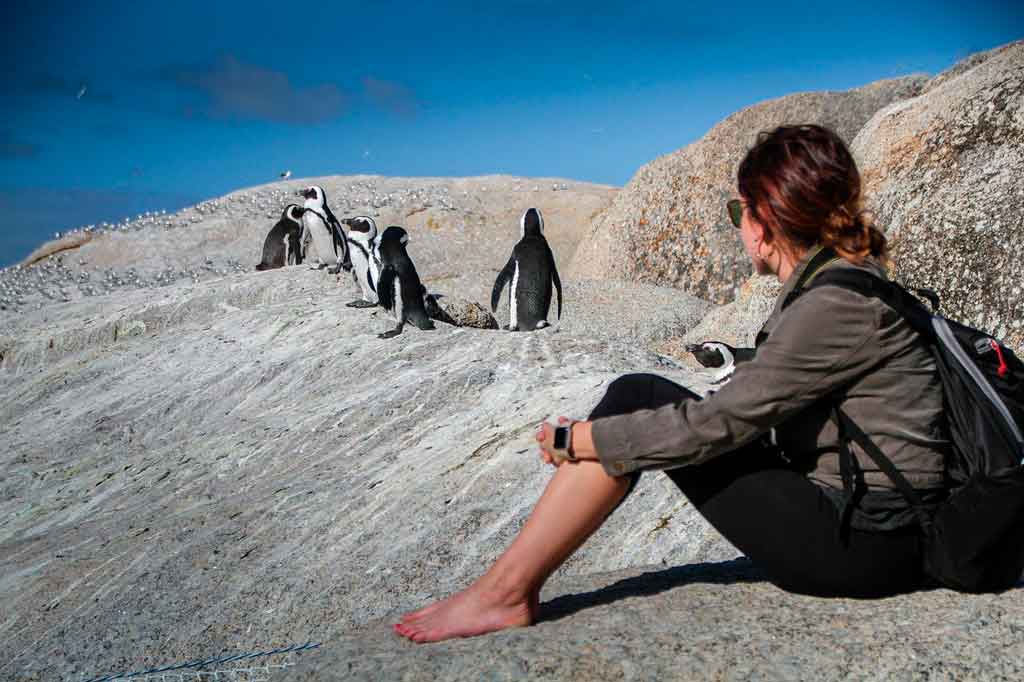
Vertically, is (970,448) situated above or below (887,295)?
below

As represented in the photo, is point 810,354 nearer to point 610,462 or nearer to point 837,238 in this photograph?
point 837,238

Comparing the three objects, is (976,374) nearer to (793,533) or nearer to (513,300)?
(793,533)

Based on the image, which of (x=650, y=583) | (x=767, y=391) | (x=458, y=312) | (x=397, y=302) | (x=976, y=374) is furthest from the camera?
(x=458, y=312)

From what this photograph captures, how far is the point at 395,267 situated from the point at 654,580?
5120 mm

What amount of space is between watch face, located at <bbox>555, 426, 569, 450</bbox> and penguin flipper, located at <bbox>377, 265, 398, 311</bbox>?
17.2ft

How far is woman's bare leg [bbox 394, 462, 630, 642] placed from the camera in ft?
7.77

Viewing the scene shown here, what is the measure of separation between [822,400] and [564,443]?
0.64 m

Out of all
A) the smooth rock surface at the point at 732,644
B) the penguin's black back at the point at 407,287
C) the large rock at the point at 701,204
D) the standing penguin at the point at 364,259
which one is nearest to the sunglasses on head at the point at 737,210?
the smooth rock surface at the point at 732,644

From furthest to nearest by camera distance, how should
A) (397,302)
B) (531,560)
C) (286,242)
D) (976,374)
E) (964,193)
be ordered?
(286,242) < (397,302) < (964,193) < (531,560) < (976,374)

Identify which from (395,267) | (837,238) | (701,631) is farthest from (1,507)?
(837,238)

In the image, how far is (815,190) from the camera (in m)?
2.30

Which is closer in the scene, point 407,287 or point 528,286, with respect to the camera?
point 407,287

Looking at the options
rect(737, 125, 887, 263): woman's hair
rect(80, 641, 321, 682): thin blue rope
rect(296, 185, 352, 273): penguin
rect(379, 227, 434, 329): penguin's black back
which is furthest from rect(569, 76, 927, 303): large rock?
rect(737, 125, 887, 263): woman's hair

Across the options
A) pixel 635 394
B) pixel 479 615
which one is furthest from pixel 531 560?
pixel 635 394
